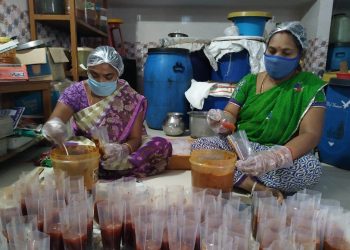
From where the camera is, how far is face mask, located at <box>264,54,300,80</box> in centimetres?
127

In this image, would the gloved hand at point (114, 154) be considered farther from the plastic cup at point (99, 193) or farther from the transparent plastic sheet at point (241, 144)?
the transparent plastic sheet at point (241, 144)

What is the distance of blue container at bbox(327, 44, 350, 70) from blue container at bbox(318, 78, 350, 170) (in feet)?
5.09

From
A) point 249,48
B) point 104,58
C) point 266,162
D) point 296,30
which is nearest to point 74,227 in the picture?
point 266,162

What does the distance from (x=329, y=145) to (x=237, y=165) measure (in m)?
0.97

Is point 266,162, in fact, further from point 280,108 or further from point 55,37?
point 55,37

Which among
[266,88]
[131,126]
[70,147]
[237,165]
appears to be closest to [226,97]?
[266,88]

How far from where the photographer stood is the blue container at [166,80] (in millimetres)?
2512

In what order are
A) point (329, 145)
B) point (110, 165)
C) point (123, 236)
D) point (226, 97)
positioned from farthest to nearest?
point (226, 97)
point (329, 145)
point (110, 165)
point (123, 236)

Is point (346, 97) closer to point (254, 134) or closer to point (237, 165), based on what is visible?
point (254, 134)

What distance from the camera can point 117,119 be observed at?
1.43m

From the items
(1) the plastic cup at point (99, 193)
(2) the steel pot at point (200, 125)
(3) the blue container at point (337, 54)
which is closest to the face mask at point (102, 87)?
(1) the plastic cup at point (99, 193)

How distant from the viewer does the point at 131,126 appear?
1.45 m

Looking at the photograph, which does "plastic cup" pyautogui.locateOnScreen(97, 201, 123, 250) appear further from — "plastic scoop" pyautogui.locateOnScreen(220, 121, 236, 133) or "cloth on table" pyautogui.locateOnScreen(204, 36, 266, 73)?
"cloth on table" pyautogui.locateOnScreen(204, 36, 266, 73)

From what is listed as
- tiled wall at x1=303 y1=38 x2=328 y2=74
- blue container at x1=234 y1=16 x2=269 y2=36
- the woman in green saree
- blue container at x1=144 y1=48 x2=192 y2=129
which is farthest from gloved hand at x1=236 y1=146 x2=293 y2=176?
tiled wall at x1=303 y1=38 x2=328 y2=74
